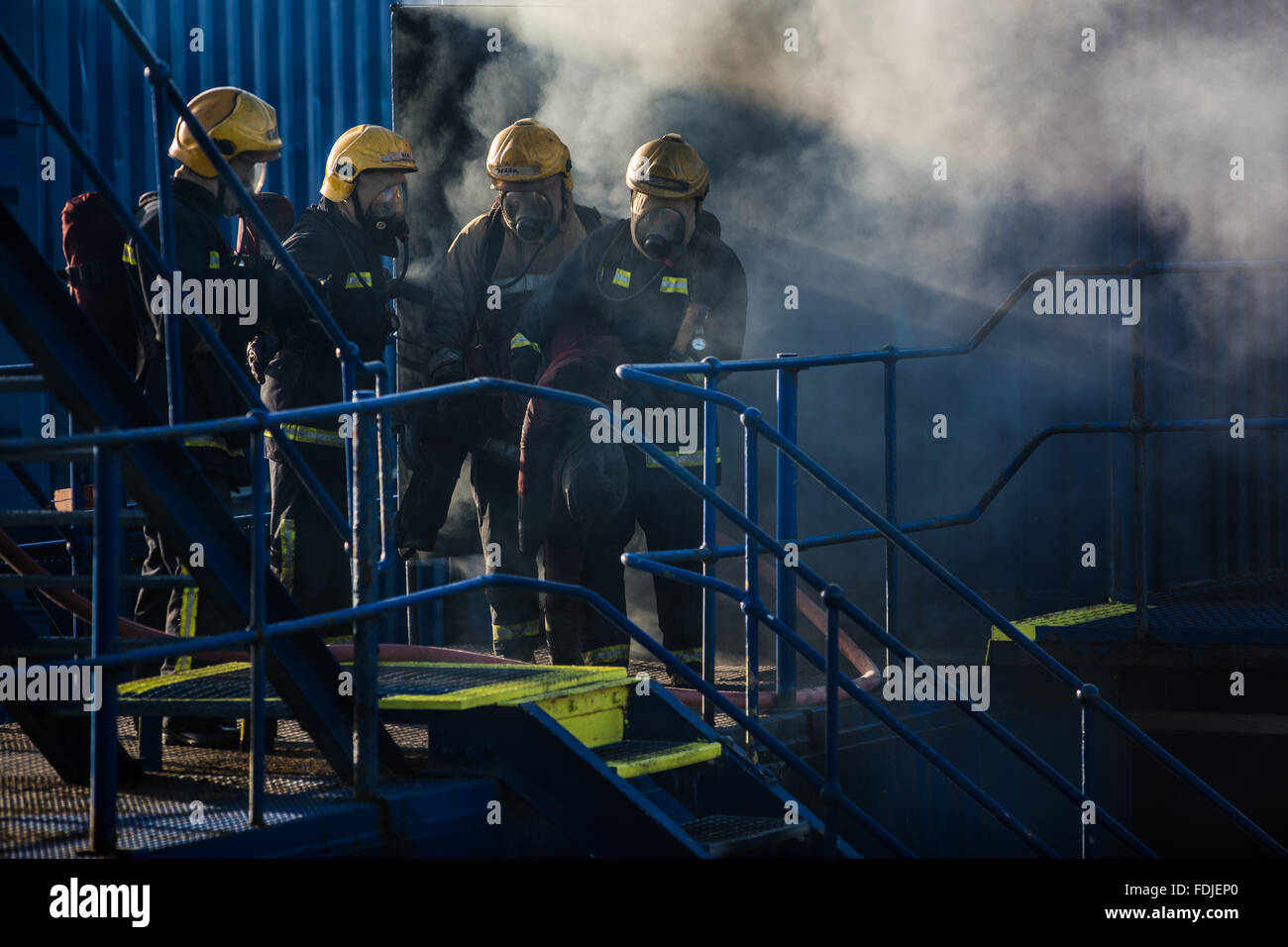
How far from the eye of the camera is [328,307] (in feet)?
19.4

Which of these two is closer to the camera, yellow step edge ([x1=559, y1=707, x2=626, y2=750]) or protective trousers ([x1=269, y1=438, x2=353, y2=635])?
yellow step edge ([x1=559, y1=707, x2=626, y2=750])

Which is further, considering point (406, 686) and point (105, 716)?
point (406, 686)

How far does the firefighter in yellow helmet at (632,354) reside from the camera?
231 inches

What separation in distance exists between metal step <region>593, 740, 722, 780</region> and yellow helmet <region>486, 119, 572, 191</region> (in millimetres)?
2685

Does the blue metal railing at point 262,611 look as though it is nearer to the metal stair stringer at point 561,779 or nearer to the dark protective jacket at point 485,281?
the metal stair stringer at point 561,779

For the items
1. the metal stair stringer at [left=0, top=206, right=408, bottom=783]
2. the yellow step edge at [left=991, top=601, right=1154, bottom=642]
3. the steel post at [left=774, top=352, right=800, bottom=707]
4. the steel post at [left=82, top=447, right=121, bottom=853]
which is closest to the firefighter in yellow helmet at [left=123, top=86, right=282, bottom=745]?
the metal stair stringer at [left=0, top=206, right=408, bottom=783]

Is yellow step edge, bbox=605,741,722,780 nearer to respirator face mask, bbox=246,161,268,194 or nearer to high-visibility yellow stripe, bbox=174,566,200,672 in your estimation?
high-visibility yellow stripe, bbox=174,566,200,672

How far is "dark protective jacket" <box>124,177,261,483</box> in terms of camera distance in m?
4.93

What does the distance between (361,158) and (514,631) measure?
6.50ft

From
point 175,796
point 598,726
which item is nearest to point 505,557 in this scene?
point 598,726

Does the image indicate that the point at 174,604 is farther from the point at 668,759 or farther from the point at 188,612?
the point at 668,759

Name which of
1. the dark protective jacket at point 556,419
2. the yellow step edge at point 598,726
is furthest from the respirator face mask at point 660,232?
the yellow step edge at point 598,726
